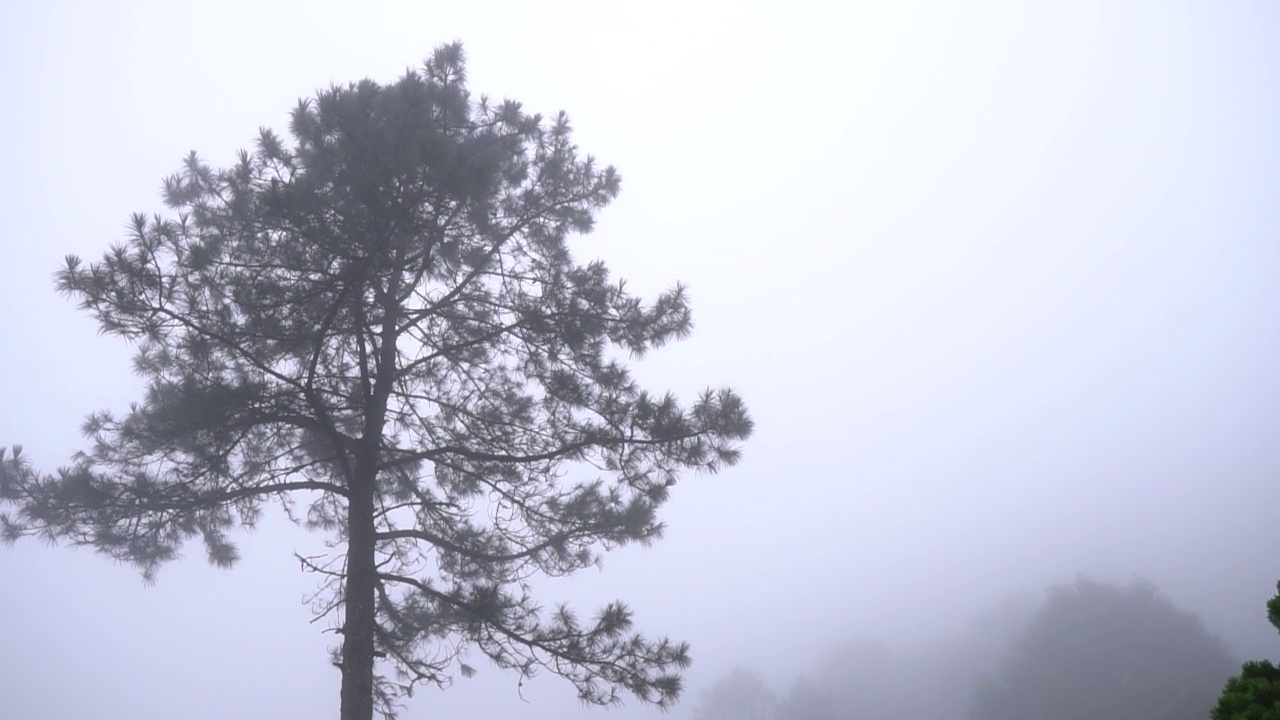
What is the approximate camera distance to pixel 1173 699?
124 ft

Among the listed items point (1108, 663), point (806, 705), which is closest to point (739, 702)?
point (806, 705)

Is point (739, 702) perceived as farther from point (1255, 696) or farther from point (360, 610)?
point (1255, 696)

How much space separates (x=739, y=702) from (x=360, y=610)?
240 feet

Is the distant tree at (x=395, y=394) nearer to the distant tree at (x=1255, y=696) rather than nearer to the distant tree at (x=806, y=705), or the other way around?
the distant tree at (x=1255, y=696)

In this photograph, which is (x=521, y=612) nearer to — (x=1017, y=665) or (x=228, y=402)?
(x=228, y=402)

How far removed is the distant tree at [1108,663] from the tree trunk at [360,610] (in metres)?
42.9

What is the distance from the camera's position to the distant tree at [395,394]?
6.37 metres

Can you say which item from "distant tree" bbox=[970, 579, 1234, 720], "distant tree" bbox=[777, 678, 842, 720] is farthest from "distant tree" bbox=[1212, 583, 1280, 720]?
"distant tree" bbox=[777, 678, 842, 720]

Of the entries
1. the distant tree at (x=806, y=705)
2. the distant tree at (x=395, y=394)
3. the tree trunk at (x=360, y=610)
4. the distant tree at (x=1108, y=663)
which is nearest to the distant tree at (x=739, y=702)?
the distant tree at (x=806, y=705)

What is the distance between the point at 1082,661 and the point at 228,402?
5360 centimetres

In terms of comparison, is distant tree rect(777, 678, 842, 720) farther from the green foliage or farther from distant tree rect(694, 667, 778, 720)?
the green foliage

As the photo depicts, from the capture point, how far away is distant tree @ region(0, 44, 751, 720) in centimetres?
637

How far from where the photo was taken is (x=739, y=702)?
71250mm

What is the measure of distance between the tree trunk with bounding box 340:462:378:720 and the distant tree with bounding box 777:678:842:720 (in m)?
63.3
